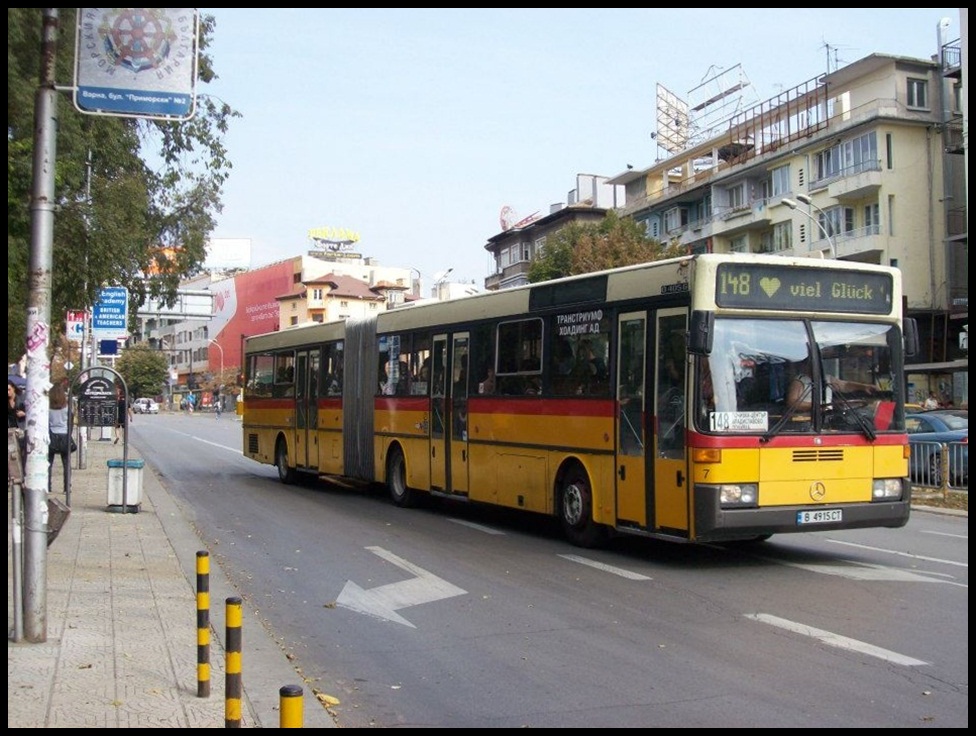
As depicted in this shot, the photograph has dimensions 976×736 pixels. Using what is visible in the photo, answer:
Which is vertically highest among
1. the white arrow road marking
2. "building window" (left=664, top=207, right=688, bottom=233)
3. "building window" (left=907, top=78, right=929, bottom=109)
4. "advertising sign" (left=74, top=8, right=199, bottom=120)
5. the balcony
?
"building window" (left=907, top=78, right=929, bottom=109)

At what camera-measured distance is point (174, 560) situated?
11.7 meters

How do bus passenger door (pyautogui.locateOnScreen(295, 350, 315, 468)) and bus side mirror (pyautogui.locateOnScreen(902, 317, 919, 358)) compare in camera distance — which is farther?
bus passenger door (pyautogui.locateOnScreen(295, 350, 315, 468))

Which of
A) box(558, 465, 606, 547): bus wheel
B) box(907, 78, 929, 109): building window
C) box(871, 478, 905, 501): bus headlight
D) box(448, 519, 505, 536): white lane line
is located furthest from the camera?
box(907, 78, 929, 109): building window

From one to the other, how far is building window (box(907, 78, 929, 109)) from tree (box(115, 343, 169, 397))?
88823 mm

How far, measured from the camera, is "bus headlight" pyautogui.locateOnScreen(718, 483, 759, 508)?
10.4 meters

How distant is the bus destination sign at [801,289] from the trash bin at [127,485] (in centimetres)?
937

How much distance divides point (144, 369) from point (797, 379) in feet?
394

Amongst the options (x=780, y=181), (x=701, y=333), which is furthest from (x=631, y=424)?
(x=780, y=181)

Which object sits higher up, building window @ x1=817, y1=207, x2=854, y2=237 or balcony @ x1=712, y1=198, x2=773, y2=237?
balcony @ x1=712, y1=198, x2=773, y2=237

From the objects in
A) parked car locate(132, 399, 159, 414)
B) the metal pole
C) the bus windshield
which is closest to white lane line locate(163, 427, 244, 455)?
the bus windshield

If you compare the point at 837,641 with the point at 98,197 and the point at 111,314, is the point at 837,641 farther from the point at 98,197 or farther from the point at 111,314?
the point at 111,314

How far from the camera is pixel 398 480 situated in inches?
709

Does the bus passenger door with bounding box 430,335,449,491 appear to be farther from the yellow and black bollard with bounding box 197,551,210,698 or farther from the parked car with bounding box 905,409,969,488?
the yellow and black bollard with bounding box 197,551,210,698

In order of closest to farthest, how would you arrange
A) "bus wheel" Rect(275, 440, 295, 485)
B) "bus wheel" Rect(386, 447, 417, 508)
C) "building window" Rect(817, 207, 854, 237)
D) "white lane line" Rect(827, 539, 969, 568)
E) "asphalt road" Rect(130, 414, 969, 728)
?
"asphalt road" Rect(130, 414, 969, 728)
"white lane line" Rect(827, 539, 969, 568)
"bus wheel" Rect(386, 447, 417, 508)
"bus wheel" Rect(275, 440, 295, 485)
"building window" Rect(817, 207, 854, 237)
